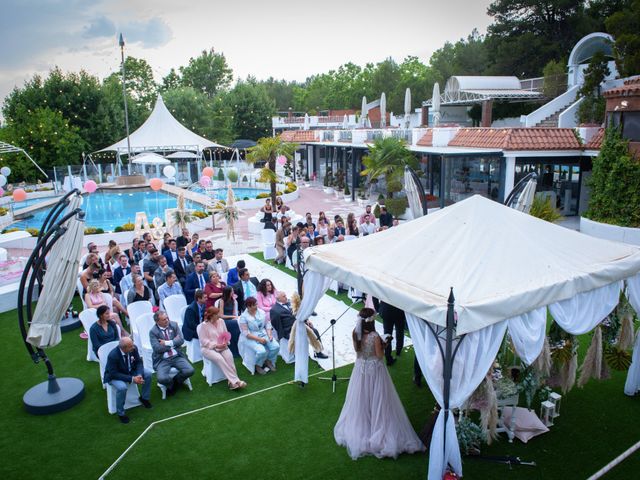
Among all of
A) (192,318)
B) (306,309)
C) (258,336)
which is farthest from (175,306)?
(306,309)

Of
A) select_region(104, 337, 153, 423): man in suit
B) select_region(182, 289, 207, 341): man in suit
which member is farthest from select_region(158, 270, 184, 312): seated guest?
select_region(104, 337, 153, 423): man in suit

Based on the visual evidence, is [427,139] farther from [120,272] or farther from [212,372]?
[212,372]

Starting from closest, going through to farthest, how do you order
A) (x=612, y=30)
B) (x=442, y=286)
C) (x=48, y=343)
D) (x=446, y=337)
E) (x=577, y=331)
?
(x=446, y=337), (x=442, y=286), (x=577, y=331), (x=48, y=343), (x=612, y=30)

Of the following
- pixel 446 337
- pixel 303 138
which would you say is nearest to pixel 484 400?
pixel 446 337

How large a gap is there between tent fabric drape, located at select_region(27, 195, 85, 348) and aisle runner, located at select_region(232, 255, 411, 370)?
4.41 m

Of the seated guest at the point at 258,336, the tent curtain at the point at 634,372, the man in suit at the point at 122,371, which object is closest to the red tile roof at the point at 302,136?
the seated guest at the point at 258,336

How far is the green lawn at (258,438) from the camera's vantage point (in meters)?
6.01

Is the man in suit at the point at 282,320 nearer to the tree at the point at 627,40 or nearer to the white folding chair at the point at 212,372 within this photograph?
the white folding chair at the point at 212,372

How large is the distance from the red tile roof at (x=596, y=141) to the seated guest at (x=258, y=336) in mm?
15232

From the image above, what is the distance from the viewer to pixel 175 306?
31.3 ft

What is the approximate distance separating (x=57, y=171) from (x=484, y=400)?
36462mm

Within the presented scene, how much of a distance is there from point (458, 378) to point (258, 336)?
4.16 meters

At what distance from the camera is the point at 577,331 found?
616cm

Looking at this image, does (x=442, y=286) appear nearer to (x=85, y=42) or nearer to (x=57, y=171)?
(x=57, y=171)
